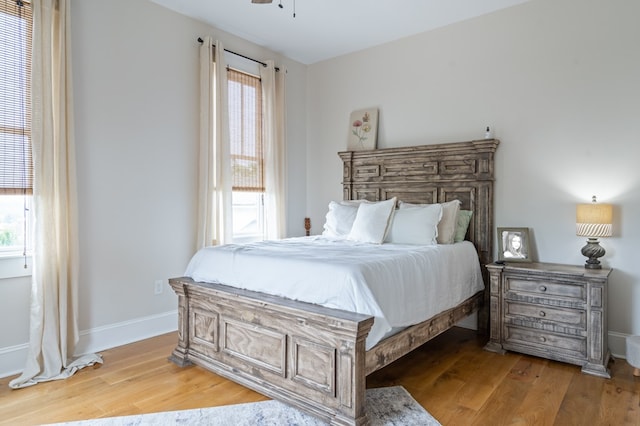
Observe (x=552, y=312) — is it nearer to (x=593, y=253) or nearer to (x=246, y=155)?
(x=593, y=253)

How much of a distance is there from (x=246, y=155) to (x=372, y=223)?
1731 mm

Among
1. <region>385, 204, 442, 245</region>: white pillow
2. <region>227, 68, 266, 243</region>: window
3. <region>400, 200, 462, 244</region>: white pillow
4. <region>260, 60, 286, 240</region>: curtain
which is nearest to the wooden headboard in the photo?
<region>400, 200, 462, 244</region>: white pillow

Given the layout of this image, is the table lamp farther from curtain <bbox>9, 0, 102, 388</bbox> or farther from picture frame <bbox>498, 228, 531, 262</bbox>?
curtain <bbox>9, 0, 102, 388</bbox>

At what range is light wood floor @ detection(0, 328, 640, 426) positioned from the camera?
225 cm

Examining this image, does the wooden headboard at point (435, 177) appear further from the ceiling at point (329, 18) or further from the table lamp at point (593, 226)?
the ceiling at point (329, 18)

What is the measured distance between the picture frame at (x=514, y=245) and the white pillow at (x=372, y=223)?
1.00 m

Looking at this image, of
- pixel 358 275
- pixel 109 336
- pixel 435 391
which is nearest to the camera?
pixel 358 275

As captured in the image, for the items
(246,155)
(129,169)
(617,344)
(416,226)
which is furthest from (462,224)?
(129,169)

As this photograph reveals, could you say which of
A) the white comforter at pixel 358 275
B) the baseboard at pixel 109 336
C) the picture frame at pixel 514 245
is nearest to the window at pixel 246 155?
the baseboard at pixel 109 336

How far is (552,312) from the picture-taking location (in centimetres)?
304

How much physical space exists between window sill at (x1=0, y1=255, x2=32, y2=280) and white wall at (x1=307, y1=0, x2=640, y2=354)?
11.4 ft

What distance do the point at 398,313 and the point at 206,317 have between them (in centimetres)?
133

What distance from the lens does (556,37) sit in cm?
344

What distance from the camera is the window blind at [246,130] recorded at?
4316 millimetres
